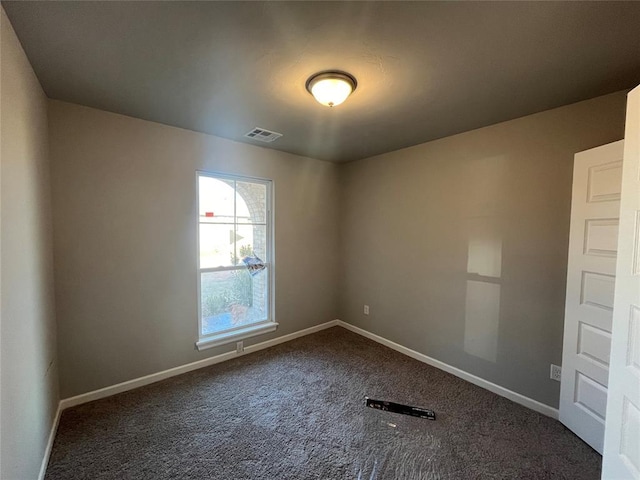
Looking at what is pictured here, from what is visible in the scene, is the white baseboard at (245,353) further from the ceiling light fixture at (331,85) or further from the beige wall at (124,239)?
the ceiling light fixture at (331,85)

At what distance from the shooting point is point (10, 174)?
4.10 feet

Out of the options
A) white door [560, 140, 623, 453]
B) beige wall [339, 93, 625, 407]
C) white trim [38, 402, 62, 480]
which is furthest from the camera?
beige wall [339, 93, 625, 407]

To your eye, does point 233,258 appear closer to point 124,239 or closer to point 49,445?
point 124,239

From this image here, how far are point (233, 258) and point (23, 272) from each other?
5.83ft

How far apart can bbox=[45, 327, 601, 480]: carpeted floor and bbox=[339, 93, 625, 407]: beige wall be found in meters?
0.44

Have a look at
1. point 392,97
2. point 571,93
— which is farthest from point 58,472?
point 571,93

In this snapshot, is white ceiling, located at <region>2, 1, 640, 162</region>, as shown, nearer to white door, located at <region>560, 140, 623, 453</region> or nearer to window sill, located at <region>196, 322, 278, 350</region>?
white door, located at <region>560, 140, 623, 453</region>

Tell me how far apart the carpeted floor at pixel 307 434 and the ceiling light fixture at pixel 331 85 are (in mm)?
2320

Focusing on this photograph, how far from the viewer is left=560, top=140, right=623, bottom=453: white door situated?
5.64ft

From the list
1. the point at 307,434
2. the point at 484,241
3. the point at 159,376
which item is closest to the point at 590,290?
the point at 484,241

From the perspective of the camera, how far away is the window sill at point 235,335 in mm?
2828

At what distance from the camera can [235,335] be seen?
3033mm

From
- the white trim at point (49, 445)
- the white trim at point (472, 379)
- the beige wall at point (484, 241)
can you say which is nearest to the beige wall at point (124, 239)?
the white trim at point (49, 445)

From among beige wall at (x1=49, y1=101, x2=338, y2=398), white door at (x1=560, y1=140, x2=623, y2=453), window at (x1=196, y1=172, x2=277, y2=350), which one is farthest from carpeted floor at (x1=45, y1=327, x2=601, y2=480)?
window at (x1=196, y1=172, x2=277, y2=350)
